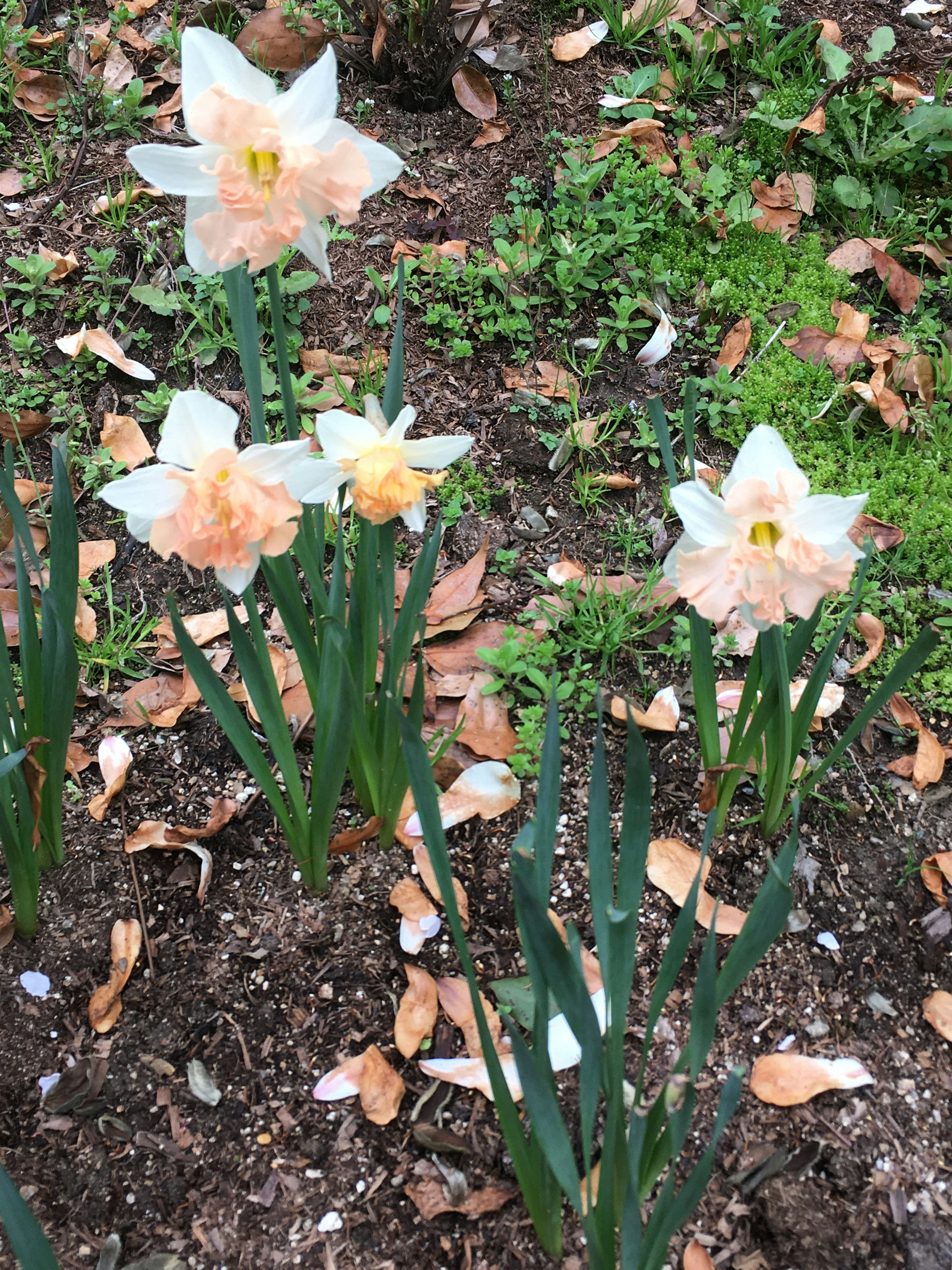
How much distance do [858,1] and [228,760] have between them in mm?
3033

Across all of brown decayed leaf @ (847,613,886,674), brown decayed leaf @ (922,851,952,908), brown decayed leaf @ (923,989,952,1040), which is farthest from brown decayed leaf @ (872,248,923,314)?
brown decayed leaf @ (923,989,952,1040)

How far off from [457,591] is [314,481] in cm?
86

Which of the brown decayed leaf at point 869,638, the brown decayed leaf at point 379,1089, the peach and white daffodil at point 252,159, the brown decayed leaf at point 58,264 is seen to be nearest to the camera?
the peach and white daffodil at point 252,159

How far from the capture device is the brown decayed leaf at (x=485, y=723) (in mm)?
1804

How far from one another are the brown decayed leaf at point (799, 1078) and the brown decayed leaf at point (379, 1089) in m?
0.51

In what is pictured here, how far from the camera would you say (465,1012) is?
4.93 ft

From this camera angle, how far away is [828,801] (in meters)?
1.73

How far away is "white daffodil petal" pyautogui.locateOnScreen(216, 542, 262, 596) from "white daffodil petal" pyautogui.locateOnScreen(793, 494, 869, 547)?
0.64m

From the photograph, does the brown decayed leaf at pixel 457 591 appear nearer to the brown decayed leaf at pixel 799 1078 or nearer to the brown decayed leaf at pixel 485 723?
the brown decayed leaf at pixel 485 723

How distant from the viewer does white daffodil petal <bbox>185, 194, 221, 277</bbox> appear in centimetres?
113

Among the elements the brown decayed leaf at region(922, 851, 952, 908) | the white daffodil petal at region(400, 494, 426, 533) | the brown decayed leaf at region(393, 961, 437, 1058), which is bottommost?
the brown decayed leaf at region(393, 961, 437, 1058)

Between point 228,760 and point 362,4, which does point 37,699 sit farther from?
point 362,4

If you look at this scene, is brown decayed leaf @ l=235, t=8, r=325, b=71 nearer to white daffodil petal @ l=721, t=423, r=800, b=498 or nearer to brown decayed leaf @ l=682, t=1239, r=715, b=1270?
white daffodil petal @ l=721, t=423, r=800, b=498

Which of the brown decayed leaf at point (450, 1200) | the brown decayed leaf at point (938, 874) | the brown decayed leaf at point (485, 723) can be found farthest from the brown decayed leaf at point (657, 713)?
the brown decayed leaf at point (450, 1200)
